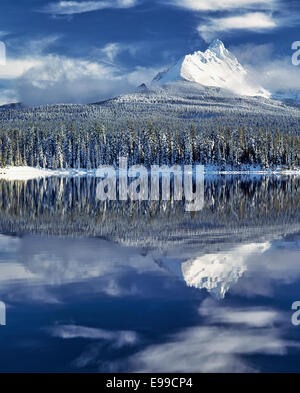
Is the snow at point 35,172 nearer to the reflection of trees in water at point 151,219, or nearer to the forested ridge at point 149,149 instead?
the forested ridge at point 149,149

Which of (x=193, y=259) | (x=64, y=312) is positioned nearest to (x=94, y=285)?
(x=64, y=312)

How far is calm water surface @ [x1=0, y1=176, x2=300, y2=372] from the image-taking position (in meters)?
10.8

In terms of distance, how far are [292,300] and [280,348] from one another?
3524 mm

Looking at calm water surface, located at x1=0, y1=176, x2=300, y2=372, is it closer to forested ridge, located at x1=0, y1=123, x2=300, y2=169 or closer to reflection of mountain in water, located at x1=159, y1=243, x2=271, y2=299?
reflection of mountain in water, located at x1=159, y1=243, x2=271, y2=299

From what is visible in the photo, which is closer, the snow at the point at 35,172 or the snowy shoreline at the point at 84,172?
the snow at the point at 35,172

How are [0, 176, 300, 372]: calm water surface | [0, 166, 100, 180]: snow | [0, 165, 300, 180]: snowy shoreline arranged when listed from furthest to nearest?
[0, 165, 300, 180]: snowy shoreline, [0, 166, 100, 180]: snow, [0, 176, 300, 372]: calm water surface

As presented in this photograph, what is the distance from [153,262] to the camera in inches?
778

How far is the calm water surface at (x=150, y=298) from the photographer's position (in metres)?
10.8

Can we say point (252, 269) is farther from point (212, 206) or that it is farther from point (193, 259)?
point (212, 206)

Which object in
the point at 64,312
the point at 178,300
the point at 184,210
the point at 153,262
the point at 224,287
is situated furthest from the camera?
the point at 184,210

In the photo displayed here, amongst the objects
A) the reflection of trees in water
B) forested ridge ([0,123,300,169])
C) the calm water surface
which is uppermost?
forested ridge ([0,123,300,169])

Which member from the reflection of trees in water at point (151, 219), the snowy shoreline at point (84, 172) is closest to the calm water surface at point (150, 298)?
the reflection of trees in water at point (151, 219)

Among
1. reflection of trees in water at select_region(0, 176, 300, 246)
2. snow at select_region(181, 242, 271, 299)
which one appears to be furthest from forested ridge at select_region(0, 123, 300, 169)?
snow at select_region(181, 242, 271, 299)

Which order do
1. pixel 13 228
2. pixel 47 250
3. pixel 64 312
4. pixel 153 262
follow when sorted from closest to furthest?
pixel 64 312
pixel 153 262
pixel 47 250
pixel 13 228
